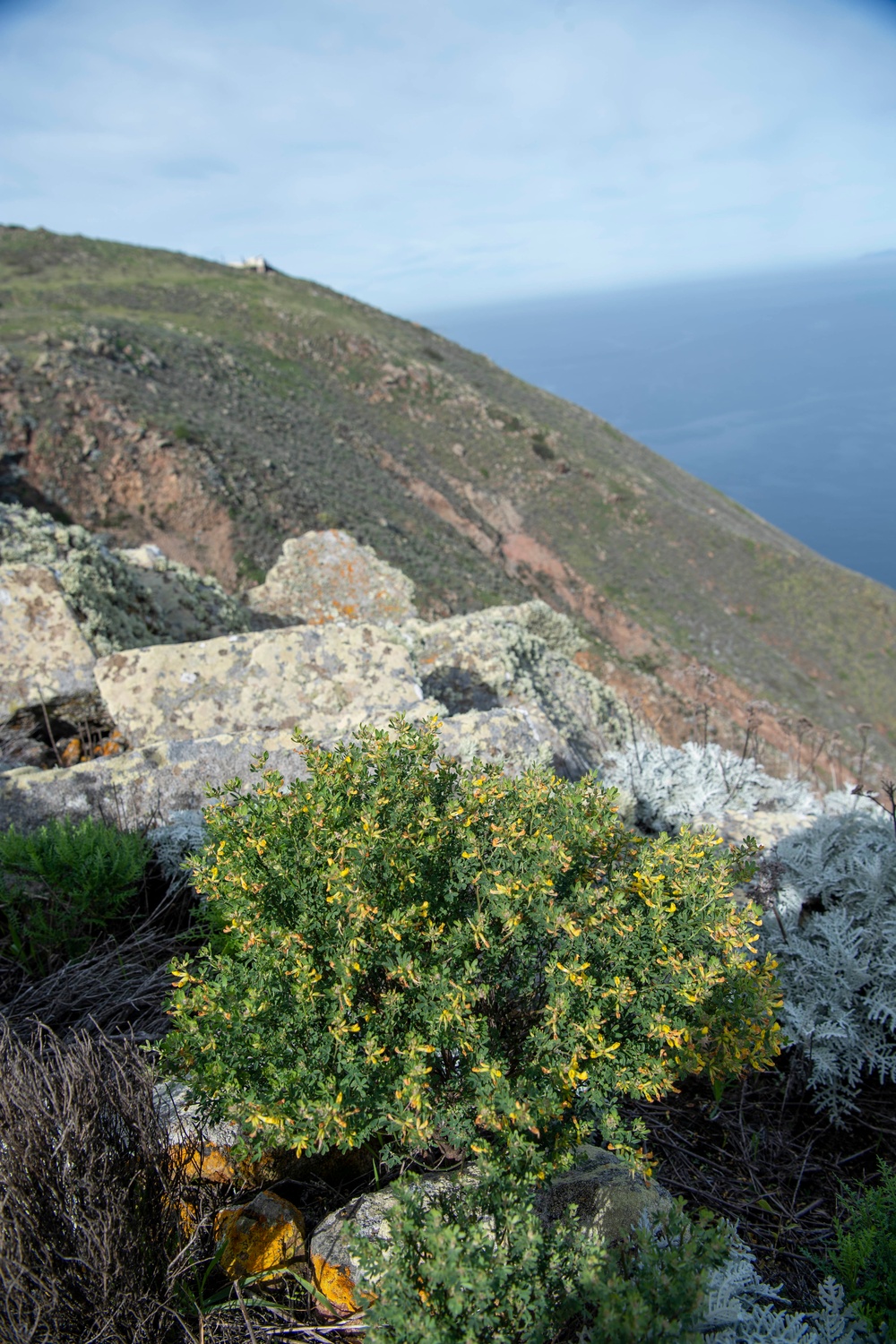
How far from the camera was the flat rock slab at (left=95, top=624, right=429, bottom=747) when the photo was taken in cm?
546

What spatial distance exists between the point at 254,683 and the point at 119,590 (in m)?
2.61

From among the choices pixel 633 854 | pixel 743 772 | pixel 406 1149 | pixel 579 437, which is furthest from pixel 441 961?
pixel 579 437

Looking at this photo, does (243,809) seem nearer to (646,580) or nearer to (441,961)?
(441,961)

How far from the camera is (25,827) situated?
422 cm

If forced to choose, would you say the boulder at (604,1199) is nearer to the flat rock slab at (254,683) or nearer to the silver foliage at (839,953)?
the silver foliage at (839,953)

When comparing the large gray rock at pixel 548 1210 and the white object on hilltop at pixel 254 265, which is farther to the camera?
the white object on hilltop at pixel 254 265

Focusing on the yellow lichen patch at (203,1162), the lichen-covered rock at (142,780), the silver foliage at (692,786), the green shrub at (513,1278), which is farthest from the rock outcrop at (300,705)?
the green shrub at (513,1278)

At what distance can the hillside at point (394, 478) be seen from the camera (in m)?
20.2

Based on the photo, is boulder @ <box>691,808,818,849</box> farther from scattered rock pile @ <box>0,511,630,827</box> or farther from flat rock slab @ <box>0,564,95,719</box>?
flat rock slab @ <box>0,564,95,719</box>

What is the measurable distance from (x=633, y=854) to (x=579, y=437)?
50.6 meters

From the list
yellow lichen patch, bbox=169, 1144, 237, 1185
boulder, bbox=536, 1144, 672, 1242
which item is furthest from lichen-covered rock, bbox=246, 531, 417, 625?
boulder, bbox=536, 1144, 672, 1242

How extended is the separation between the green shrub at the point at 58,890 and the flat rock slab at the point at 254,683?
1.64m

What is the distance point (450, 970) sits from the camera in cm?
221

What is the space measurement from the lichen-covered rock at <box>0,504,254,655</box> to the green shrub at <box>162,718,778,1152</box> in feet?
14.6
